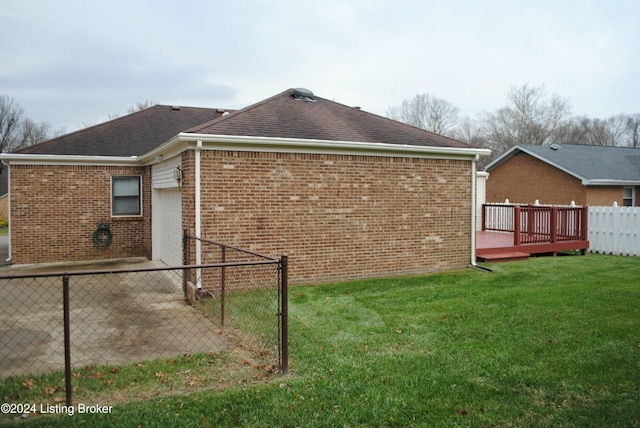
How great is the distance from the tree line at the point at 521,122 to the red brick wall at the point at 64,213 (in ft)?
127

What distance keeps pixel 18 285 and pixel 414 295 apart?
8.36 metres

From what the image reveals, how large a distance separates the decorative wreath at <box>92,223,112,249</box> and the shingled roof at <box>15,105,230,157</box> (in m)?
2.19

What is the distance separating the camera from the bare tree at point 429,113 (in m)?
50.1

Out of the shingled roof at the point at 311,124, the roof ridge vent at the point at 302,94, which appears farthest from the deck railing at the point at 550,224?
the roof ridge vent at the point at 302,94

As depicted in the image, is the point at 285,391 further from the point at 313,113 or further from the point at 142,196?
the point at 142,196

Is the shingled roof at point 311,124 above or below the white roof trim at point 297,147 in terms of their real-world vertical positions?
above

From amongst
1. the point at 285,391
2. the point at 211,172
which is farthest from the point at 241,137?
the point at 285,391

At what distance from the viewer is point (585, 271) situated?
10.9 metres

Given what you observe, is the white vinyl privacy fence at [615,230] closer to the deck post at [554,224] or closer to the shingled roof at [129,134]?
the deck post at [554,224]

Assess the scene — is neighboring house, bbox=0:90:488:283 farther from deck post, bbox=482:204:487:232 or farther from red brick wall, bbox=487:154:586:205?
red brick wall, bbox=487:154:586:205

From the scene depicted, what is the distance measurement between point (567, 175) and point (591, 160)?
2.21 metres

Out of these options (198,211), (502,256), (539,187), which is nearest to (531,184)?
(539,187)

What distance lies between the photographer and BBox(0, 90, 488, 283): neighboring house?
358 inches

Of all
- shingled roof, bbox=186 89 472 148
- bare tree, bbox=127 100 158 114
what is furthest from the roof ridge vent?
bare tree, bbox=127 100 158 114
